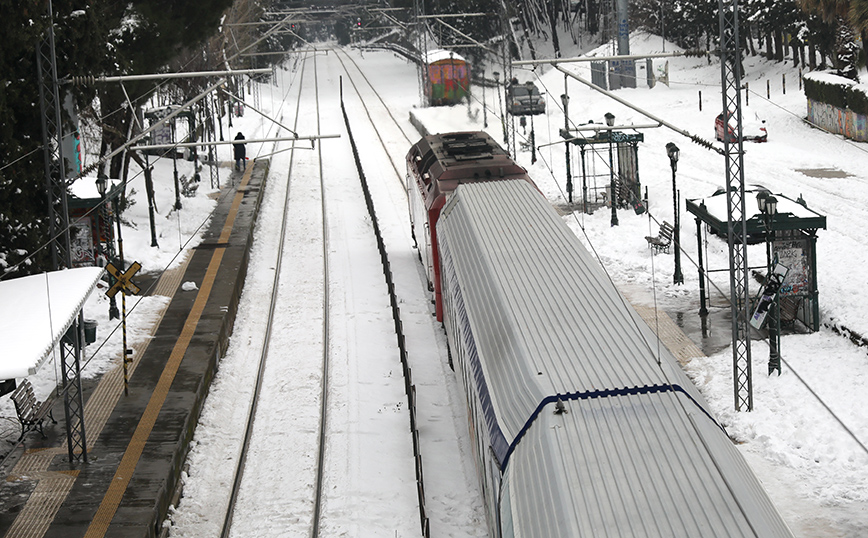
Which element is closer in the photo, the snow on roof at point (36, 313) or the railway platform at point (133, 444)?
the snow on roof at point (36, 313)

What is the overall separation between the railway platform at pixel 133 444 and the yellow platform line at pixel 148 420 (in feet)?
0.06

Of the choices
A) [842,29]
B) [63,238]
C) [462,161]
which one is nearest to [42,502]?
[63,238]

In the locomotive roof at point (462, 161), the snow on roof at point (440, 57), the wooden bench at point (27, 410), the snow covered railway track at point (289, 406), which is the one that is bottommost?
the snow covered railway track at point (289, 406)

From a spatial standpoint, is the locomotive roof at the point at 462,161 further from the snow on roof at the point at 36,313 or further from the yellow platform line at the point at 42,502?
the yellow platform line at the point at 42,502

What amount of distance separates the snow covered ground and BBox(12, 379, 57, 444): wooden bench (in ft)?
6.09

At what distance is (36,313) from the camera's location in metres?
14.1

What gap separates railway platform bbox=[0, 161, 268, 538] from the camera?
13.6 meters

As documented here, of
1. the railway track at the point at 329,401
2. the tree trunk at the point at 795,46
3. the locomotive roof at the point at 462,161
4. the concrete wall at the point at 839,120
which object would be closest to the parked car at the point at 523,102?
the concrete wall at the point at 839,120

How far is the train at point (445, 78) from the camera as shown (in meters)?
62.0

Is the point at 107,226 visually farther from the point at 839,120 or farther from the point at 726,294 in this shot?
the point at 839,120

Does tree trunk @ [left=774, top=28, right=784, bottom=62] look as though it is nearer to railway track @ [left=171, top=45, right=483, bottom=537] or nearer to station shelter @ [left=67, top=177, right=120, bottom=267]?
railway track @ [left=171, top=45, right=483, bottom=537]

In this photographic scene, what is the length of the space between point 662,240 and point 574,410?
1684cm

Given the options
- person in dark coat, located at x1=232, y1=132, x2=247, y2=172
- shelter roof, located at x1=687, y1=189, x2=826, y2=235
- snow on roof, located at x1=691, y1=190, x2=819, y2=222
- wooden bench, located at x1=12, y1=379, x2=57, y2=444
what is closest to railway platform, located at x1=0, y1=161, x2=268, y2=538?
wooden bench, located at x1=12, y1=379, x2=57, y2=444

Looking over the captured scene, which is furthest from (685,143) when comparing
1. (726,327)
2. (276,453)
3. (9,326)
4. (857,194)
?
(9,326)
